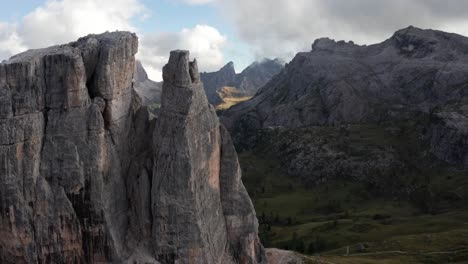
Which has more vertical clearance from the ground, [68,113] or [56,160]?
[68,113]

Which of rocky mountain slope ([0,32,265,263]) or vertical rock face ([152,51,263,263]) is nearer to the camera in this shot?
rocky mountain slope ([0,32,265,263])

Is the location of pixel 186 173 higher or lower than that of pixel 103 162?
lower

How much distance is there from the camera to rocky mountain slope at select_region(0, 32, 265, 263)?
2208 inches

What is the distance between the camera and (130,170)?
211ft

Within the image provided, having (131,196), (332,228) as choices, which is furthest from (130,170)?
(332,228)

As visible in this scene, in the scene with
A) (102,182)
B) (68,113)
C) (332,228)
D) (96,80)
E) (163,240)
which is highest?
(96,80)

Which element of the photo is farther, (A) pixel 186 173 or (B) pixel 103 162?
(A) pixel 186 173

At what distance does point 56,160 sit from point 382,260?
98.8m

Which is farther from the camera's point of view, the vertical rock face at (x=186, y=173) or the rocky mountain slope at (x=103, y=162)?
the vertical rock face at (x=186, y=173)

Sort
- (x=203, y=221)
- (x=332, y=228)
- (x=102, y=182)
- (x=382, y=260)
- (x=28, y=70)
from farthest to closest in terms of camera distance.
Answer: (x=332, y=228) < (x=382, y=260) < (x=203, y=221) < (x=102, y=182) < (x=28, y=70)

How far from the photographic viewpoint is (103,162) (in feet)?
196

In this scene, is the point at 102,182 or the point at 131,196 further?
the point at 131,196

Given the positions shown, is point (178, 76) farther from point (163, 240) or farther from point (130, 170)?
→ point (163, 240)

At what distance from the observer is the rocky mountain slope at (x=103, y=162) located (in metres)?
56.1
